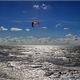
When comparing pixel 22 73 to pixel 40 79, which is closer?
pixel 40 79

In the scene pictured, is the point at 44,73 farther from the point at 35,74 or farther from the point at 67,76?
the point at 67,76

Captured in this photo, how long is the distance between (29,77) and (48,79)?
13.0 metres

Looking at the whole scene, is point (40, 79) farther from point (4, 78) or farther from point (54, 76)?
point (4, 78)

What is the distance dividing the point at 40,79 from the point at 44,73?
12.0 meters

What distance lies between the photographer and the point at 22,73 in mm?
127188

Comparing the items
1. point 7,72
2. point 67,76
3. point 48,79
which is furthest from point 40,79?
point 7,72

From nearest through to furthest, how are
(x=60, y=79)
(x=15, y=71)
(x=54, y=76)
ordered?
(x=60, y=79), (x=54, y=76), (x=15, y=71)

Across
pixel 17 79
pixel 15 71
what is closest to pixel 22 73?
pixel 15 71

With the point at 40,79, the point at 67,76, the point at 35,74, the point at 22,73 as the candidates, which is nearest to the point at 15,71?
the point at 22,73

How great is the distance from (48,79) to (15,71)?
2896 centimetres

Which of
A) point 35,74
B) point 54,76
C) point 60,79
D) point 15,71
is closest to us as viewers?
point 60,79

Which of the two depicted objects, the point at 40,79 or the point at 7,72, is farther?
the point at 7,72

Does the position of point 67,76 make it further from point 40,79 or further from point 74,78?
point 40,79

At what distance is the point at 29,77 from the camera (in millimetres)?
117625
